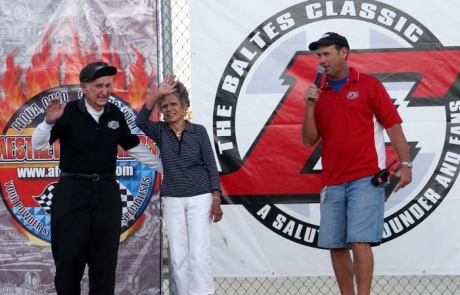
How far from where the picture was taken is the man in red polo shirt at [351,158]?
15.2 ft

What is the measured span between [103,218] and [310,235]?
1.61 m

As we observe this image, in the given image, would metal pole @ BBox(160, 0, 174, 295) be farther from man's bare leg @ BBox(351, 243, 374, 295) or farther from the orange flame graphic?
man's bare leg @ BBox(351, 243, 374, 295)

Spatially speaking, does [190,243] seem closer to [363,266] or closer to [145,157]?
[145,157]

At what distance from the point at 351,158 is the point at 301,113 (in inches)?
38.3

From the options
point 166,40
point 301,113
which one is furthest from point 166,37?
point 301,113

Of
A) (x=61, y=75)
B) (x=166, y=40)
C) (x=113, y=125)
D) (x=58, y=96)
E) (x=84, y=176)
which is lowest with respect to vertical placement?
(x=84, y=176)

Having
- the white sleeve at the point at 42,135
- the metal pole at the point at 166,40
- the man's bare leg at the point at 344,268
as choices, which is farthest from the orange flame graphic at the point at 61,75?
the man's bare leg at the point at 344,268

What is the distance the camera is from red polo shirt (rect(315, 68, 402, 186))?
4.73 metres

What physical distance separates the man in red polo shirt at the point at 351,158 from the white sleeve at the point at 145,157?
1.10 m

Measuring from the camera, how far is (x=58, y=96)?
18.4 ft

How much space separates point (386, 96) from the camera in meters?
4.76

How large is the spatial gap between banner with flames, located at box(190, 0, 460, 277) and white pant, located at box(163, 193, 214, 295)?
2.05 feet

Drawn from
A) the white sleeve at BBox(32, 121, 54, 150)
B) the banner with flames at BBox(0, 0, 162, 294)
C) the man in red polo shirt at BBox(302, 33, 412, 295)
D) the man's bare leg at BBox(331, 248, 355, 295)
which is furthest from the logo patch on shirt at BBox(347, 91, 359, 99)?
the white sleeve at BBox(32, 121, 54, 150)

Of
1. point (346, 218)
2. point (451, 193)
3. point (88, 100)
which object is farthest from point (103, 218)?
point (451, 193)
